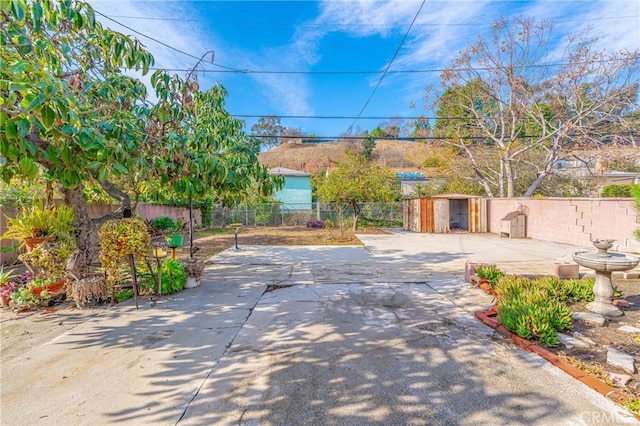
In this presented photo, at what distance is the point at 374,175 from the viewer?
14609 millimetres

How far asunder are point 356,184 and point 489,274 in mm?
9650

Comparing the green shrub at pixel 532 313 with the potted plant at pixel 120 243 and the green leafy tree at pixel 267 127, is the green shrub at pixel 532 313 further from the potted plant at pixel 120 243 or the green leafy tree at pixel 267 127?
the green leafy tree at pixel 267 127

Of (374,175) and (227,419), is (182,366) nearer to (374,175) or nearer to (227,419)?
(227,419)

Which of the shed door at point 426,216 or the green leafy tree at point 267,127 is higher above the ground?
the green leafy tree at point 267,127

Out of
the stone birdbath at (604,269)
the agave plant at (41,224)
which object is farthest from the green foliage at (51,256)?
the stone birdbath at (604,269)

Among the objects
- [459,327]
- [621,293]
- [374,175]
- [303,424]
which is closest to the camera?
[303,424]

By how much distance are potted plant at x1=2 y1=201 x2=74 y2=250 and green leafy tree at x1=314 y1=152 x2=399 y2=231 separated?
11.0 m

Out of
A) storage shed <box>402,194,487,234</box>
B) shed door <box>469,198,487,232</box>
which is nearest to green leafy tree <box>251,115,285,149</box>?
storage shed <box>402,194,487,234</box>

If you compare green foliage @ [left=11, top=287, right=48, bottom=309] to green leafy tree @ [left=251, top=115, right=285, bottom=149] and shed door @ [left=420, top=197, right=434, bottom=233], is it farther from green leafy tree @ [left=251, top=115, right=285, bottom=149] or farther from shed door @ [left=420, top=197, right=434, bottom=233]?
green leafy tree @ [left=251, top=115, right=285, bottom=149]

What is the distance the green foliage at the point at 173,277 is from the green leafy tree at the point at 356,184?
9.94 meters

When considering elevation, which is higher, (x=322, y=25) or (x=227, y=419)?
(x=322, y=25)

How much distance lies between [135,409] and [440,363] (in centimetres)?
243

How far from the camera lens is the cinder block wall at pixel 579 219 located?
816cm

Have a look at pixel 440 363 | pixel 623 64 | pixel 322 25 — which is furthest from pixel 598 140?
pixel 440 363
